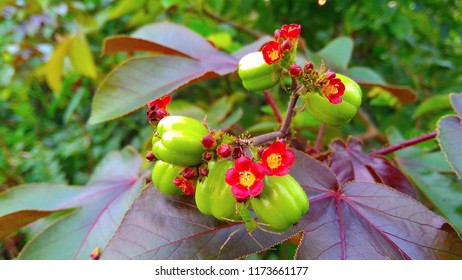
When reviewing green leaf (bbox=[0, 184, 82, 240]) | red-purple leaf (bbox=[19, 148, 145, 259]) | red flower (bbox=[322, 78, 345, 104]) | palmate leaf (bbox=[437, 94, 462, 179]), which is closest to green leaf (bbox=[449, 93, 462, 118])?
palmate leaf (bbox=[437, 94, 462, 179])

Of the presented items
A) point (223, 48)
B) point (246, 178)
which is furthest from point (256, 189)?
point (223, 48)

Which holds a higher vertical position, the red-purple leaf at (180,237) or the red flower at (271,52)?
the red flower at (271,52)

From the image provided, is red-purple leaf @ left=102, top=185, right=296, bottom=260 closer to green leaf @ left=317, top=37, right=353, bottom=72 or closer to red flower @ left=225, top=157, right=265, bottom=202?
red flower @ left=225, top=157, right=265, bottom=202

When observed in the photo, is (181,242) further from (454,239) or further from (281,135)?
(454,239)

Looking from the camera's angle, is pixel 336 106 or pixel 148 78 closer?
pixel 336 106

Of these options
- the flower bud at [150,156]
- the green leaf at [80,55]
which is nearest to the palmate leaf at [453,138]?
the flower bud at [150,156]

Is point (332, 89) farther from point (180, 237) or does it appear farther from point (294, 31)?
point (180, 237)

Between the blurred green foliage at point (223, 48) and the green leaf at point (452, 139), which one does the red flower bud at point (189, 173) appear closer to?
the green leaf at point (452, 139)

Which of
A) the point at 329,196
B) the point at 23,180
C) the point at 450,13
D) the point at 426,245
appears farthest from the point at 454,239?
the point at 23,180
